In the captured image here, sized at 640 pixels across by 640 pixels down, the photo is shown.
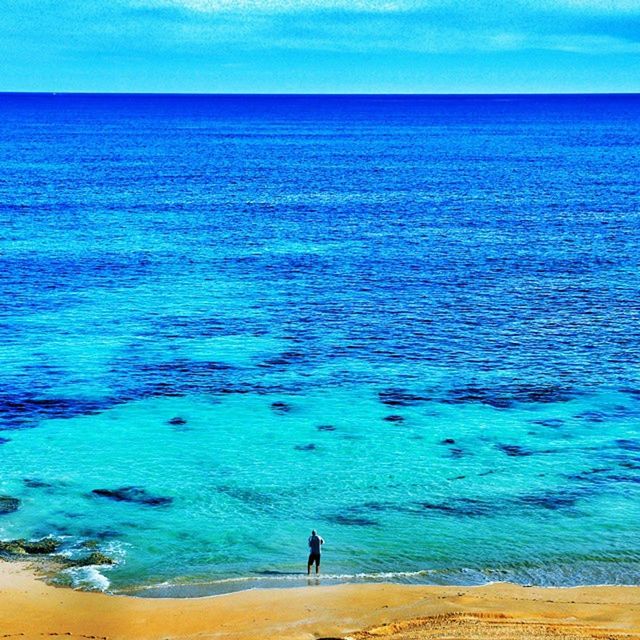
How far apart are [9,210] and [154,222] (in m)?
18.5

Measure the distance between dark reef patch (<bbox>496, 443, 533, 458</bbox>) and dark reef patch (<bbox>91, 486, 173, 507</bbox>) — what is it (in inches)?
638

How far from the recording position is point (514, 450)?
4712 centimetres

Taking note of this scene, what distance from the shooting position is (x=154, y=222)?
107 m

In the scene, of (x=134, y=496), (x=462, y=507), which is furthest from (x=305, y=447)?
(x=462, y=507)

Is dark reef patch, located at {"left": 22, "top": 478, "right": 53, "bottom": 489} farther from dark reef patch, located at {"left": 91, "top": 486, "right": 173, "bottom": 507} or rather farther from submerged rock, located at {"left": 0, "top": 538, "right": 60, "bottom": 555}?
submerged rock, located at {"left": 0, "top": 538, "right": 60, "bottom": 555}

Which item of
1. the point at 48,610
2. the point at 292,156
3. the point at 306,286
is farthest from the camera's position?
the point at 292,156

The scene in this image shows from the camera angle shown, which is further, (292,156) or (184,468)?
(292,156)

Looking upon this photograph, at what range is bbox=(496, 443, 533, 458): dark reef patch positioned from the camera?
46.7 m

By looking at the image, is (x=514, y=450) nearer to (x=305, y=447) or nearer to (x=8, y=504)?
(x=305, y=447)

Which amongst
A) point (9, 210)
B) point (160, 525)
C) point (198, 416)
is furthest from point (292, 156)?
point (160, 525)

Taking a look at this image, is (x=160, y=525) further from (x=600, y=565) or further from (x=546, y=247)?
(x=546, y=247)

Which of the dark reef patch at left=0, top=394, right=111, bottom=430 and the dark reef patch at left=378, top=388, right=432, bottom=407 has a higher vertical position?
the dark reef patch at left=378, top=388, right=432, bottom=407

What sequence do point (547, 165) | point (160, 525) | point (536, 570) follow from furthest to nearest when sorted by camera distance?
1. point (547, 165)
2. point (160, 525)
3. point (536, 570)

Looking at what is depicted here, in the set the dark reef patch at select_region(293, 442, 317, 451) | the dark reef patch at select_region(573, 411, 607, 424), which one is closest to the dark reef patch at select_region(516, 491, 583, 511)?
the dark reef patch at select_region(573, 411, 607, 424)
